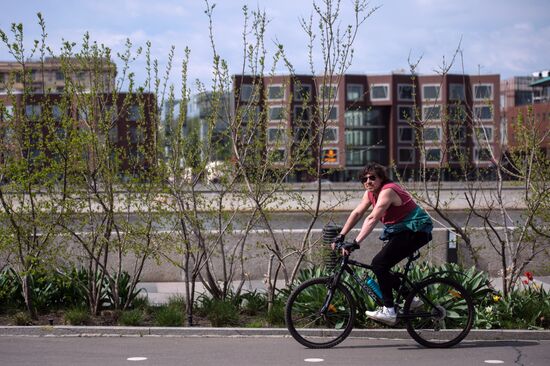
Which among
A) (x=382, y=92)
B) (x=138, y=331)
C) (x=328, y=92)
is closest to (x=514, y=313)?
(x=328, y=92)

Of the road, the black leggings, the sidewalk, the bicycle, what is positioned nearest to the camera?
the road

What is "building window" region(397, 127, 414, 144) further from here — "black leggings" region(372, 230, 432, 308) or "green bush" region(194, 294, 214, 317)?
"black leggings" region(372, 230, 432, 308)

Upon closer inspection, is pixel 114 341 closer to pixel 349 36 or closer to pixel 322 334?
pixel 322 334

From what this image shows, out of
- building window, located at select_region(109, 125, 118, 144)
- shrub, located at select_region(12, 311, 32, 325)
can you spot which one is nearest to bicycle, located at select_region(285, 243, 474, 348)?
shrub, located at select_region(12, 311, 32, 325)

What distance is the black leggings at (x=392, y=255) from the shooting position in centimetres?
721

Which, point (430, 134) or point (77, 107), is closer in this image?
point (77, 107)

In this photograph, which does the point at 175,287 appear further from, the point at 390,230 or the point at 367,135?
the point at 367,135

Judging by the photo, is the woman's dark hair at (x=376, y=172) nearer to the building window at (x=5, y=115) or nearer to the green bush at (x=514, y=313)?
the green bush at (x=514, y=313)

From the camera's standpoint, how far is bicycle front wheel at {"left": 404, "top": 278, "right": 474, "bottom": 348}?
24.4 ft

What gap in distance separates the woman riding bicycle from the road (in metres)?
0.46

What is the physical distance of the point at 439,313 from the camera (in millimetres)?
7516

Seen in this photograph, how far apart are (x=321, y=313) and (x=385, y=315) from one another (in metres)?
0.61

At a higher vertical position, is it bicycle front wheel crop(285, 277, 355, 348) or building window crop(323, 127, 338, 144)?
building window crop(323, 127, 338, 144)

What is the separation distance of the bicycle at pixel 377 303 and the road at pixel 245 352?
15 centimetres
